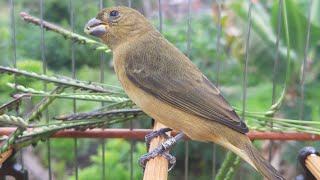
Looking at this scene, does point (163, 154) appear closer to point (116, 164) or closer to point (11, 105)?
point (11, 105)

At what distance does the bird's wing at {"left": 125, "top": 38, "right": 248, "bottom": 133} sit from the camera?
1370mm

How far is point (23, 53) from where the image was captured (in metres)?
2.35

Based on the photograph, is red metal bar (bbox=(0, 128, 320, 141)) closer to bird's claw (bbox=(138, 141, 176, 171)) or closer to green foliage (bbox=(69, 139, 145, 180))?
bird's claw (bbox=(138, 141, 176, 171))

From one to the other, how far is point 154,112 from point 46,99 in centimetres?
28

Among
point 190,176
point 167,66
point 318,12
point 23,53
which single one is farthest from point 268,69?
point 167,66

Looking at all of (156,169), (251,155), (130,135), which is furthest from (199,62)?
(156,169)

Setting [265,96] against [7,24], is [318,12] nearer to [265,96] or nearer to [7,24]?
[265,96]

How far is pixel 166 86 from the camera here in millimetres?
1419

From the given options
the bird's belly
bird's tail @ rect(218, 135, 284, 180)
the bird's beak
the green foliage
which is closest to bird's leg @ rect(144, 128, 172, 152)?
the bird's belly

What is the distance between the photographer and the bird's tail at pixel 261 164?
4.00 feet

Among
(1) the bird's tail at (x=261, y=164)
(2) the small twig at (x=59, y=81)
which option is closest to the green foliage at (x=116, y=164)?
(2) the small twig at (x=59, y=81)

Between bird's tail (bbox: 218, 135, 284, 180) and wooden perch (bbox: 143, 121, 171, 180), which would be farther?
bird's tail (bbox: 218, 135, 284, 180)

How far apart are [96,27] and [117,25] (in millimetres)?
66

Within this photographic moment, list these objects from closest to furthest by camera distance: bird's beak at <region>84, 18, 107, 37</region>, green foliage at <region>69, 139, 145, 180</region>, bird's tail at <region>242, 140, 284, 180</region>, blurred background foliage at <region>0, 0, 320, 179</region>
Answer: bird's tail at <region>242, 140, 284, 180</region> < bird's beak at <region>84, 18, 107, 37</region> < green foliage at <region>69, 139, 145, 180</region> < blurred background foliage at <region>0, 0, 320, 179</region>
